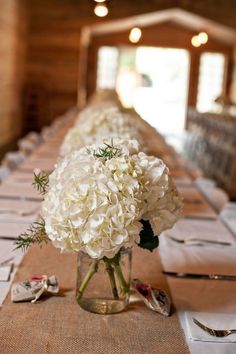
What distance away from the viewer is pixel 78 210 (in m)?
1.42

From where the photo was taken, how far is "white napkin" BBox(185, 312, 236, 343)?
5.07ft

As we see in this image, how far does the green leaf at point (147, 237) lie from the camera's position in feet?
5.07

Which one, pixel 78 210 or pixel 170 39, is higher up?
pixel 170 39

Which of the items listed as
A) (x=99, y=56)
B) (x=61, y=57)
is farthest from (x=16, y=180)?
(x=99, y=56)

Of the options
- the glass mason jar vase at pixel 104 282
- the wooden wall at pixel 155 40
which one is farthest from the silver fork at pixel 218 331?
the wooden wall at pixel 155 40

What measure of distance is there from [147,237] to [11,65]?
35.8ft

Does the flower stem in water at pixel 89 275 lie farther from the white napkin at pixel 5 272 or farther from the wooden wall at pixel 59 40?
the wooden wall at pixel 59 40

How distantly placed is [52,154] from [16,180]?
4.18 ft

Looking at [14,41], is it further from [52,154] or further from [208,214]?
[208,214]

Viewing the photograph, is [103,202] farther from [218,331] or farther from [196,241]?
[196,241]

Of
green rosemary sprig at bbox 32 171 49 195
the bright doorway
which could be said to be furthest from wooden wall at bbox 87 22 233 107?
green rosemary sprig at bbox 32 171 49 195

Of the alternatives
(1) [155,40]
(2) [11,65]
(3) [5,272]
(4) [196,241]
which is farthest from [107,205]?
(1) [155,40]

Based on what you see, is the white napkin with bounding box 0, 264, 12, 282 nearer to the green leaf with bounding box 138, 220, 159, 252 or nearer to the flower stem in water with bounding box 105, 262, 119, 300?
the flower stem in water with bounding box 105, 262, 119, 300

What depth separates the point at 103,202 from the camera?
1.42 meters
